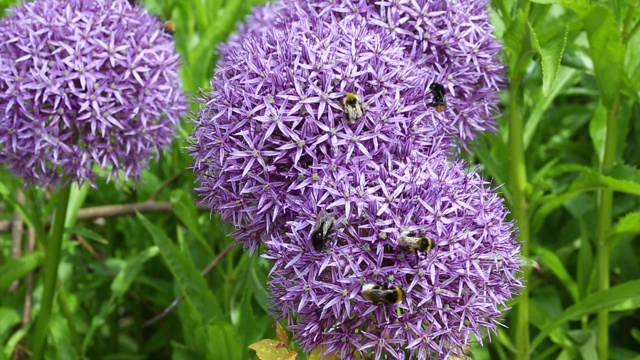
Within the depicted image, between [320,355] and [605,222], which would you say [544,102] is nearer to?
[605,222]

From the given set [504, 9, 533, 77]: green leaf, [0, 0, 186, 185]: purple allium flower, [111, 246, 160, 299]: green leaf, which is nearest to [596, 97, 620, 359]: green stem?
[504, 9, 533, 77]: green leaf

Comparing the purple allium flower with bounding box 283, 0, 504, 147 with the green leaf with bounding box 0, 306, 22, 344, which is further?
the green leaf with bounding box 0, 306, 22, 344

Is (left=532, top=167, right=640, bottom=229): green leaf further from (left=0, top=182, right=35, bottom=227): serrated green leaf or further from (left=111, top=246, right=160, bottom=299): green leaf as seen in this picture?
(left=0, top=182, right=35, bottom=227): serrated green leaf

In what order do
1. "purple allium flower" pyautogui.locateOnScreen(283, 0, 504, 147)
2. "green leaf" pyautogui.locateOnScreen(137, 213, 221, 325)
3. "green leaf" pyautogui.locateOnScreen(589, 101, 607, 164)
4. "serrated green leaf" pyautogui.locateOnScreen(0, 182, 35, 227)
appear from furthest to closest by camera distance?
1. "green leaf" pyautogui.locateOnScreen(589, 101, 607, 164)
2. "serrated green leaf" pyautogui.locateOnScreen(0, 182, 35, 227)
3. "green leaf" pyautogui.locateOnScreen(137, 213, 221, 325)
4. "purple allium flower" pyautogui.locateOnScreen(283, 0, 504, 147)

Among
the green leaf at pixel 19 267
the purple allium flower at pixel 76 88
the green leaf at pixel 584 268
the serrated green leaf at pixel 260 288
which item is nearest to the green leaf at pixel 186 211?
the purple allium flower at pixel 76 88

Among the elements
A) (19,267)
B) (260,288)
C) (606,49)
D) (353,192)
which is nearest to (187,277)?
(260,288)

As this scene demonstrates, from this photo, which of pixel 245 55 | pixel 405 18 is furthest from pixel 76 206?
pixel 405 18
